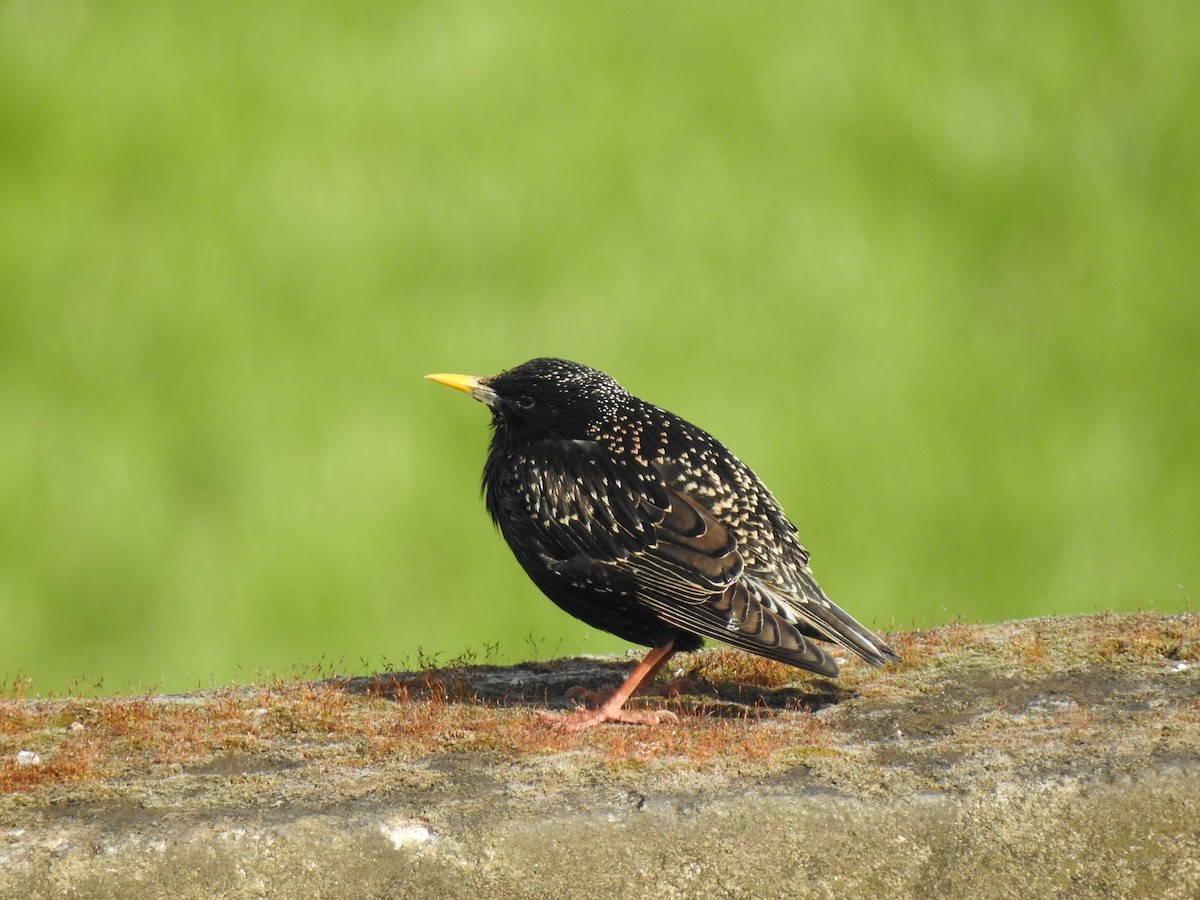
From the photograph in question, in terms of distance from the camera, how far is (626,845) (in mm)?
4852

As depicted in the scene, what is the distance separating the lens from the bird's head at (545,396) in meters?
6.99

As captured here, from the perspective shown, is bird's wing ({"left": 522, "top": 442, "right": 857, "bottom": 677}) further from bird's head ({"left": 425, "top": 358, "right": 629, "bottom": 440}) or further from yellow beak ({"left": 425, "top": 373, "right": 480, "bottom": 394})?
yellow beak ({"left": 425, "top": 373, "right": 480, "bottom": 394})

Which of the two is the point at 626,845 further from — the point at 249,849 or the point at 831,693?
the point at 831,693

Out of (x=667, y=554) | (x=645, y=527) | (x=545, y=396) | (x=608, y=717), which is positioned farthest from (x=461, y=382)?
(x=608, y=717)

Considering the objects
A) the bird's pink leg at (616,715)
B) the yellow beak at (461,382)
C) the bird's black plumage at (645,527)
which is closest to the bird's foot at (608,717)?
the bird's pink leg at (616,715)

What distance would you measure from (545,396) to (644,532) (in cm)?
106

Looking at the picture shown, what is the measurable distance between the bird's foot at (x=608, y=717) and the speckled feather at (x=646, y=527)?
0.37m

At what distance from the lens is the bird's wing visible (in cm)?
608

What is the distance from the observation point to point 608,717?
6238 mm

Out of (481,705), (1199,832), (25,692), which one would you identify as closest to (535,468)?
(481,705)

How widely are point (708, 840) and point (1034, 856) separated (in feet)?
3.68

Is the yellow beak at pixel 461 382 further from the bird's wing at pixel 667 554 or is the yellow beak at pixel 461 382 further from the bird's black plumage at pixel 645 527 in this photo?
the bird's wing at pixel 667 554

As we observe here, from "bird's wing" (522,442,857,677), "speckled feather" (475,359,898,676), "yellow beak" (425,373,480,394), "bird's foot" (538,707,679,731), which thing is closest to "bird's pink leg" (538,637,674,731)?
"bird's foot" (538,707,679,731)

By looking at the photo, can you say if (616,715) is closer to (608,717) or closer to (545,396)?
(608,717)
